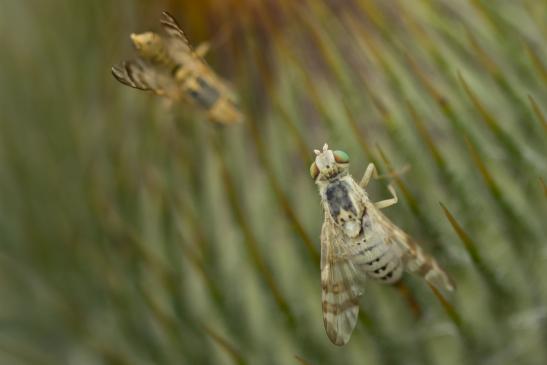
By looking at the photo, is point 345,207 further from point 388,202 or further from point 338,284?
point 338,284

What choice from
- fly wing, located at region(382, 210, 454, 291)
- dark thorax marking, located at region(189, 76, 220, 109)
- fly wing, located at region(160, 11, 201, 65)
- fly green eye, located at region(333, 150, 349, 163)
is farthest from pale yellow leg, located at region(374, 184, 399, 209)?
fly wing, located at region(160, 11, 201, 65)

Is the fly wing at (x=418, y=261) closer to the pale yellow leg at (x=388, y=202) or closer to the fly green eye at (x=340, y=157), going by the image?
the pale yellow leg at (x=388, y=202)

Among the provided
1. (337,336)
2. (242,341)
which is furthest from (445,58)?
(242,341)

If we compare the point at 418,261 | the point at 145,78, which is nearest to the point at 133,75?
the point at 145,78

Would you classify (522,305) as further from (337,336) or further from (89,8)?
(89,8)

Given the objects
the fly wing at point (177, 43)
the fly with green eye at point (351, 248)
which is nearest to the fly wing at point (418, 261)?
the fly with green eye at point (351, 248)

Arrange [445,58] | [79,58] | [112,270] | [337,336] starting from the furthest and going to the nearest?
1. [79,58]
2. [112,270]
3. [445,58]
4. [337,336]

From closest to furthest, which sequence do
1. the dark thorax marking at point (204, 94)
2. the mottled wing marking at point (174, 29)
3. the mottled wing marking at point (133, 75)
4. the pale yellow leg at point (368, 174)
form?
the mottled wing marking at point (174, 29) → the mottled wing marking at point (133, 75) → the pale yellow leg at point (368, 174) → the dark thorax marking at point (204, 94)

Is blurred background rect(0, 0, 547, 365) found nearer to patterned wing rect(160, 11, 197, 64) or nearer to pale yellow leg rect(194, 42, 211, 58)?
pale yellow leg rect(194, 42, 211, 58)
